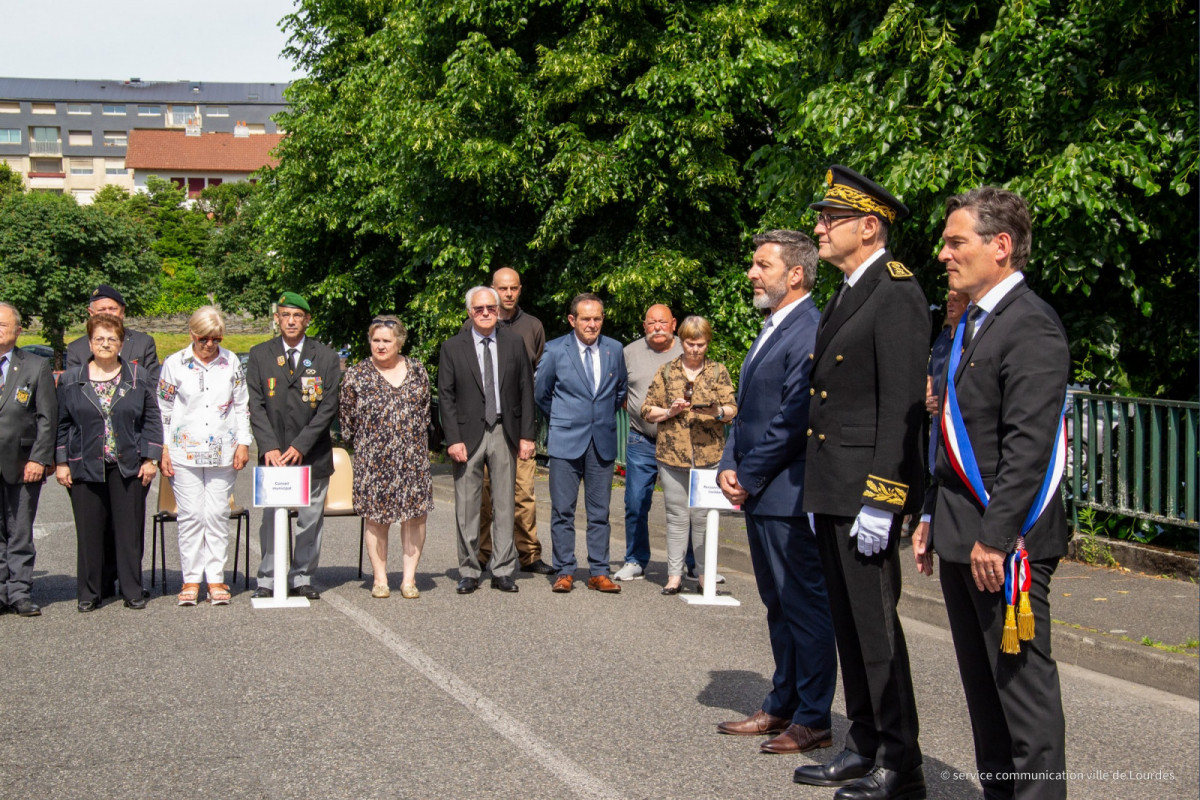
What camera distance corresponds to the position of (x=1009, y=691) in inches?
152

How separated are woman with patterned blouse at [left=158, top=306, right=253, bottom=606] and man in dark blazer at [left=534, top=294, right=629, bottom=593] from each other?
2267 millimetres

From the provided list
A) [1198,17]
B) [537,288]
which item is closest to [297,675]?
[1198,17]

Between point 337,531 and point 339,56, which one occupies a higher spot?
point 339,56

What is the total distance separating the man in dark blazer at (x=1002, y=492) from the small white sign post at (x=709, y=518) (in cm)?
411

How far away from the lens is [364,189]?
2431 centimetres

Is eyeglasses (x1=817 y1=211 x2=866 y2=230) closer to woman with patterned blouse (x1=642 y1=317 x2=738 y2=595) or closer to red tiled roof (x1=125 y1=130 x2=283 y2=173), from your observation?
woman with patterned blouse (x1=642 y1=317 x2=738 y2=595)

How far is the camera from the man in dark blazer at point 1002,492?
3799mm

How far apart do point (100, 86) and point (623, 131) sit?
128 m

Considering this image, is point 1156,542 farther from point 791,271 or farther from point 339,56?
point 339,56

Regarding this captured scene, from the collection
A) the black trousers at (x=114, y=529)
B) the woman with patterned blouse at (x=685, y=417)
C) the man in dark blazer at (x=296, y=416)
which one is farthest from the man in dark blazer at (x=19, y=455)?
the woman with patterned blouse at (x=685, y=417)

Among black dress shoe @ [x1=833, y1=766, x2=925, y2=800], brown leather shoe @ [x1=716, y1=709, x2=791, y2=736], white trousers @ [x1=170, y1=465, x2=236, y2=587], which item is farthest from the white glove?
white trousers @ [x1=170, y1=465, x2=236, y2=587]

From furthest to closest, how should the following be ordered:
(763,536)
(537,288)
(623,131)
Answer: (537,288), (623,131), (763,536)

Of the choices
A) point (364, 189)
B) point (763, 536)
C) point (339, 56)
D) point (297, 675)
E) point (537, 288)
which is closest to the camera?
point (763, 536)

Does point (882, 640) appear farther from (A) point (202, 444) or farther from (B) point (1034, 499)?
(A) point (202, 444)
